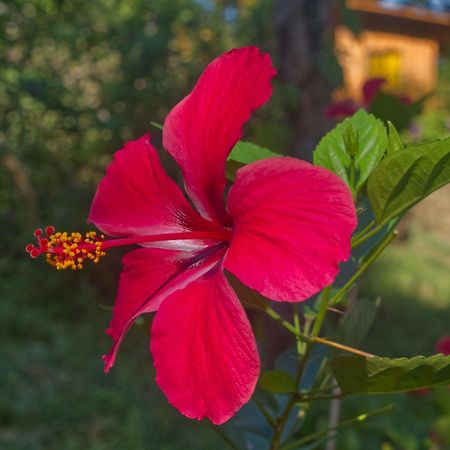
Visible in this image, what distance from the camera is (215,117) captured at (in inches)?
20.7

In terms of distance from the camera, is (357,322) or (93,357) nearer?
(357,322)

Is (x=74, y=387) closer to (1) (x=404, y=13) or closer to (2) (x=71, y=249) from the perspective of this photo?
(2) (x=71, y=249)

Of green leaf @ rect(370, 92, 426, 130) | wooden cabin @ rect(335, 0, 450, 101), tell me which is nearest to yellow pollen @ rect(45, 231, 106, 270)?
green leaf @ rect(370, 92, 426, 130)

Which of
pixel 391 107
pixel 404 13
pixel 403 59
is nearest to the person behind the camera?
pixel 391 107

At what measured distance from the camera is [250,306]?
0.59 m

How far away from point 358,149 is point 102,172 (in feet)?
15.4

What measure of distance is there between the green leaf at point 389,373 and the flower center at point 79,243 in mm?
137

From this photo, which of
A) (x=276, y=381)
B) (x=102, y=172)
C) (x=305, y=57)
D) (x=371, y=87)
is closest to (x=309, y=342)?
(x=276, y=381)

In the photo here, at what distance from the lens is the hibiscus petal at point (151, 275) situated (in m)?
0.56

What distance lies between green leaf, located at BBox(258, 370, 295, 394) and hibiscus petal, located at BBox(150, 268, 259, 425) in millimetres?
77

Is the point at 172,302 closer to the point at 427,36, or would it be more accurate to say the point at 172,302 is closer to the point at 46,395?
the point at 46,395

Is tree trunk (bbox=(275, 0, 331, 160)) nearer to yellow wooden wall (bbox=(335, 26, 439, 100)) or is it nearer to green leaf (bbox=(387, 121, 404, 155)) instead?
green leaf (bbox=(387, 121, 404, 155))

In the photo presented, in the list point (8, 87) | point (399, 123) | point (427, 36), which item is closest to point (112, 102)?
point (8, 87)

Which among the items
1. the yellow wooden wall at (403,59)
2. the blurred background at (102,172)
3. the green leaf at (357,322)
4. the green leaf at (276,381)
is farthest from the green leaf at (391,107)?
the yellow wooden wall at (403,59)
